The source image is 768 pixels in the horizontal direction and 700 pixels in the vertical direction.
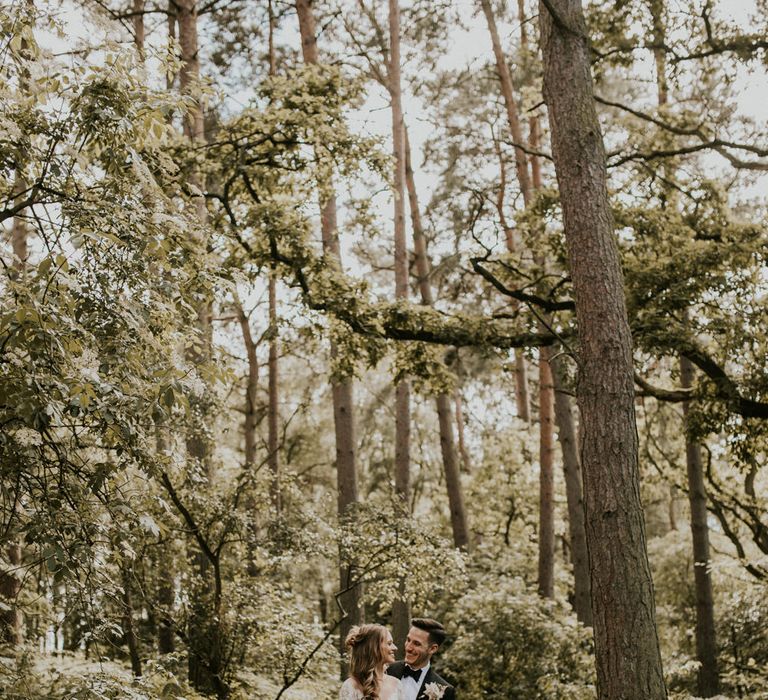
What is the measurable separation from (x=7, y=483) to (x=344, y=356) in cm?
546

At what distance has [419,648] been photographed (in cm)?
517

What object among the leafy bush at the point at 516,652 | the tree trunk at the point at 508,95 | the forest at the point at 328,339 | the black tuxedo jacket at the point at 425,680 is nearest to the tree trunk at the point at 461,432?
the forest at the point at 328,339

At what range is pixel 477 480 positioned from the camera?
19391 millimetres

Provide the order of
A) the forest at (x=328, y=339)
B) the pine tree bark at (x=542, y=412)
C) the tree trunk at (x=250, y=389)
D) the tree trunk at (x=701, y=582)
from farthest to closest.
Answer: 1. the tree trunk at (x=250, y=389)
2. the pine tree bark at (x=542, y=412)
3. the tree trunk at (x=701, y=582)
4. the forest at (x=328, y=339)

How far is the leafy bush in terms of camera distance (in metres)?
10.3

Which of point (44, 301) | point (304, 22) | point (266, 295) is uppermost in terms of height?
point (304, 22)

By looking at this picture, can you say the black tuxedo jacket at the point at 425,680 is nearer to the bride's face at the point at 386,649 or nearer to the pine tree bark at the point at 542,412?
the bride's face at the point at 386,649

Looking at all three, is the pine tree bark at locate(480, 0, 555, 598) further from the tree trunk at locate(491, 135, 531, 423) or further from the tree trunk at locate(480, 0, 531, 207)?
the tree trunk at locate(491, 135, 531, 423)

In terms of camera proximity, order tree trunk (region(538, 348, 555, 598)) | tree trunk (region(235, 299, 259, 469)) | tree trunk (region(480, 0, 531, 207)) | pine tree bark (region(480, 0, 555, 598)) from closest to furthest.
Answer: tree trunk (region(538, 348, 555, 598))
pine tree bark (region(480, 0, 555, 598))
tree trunk (region(480, 0, 531, 207))
tree trunk (region(235, 299, 259, 469))

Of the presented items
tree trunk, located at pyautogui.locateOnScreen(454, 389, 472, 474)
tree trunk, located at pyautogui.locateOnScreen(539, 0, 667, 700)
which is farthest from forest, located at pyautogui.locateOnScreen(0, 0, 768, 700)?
tree trunk, located at pyautogui.locateOnScreen(454, 389, 472, 474)

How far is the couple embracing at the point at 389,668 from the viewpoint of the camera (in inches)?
179

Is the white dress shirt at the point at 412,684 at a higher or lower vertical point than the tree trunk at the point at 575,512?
lower

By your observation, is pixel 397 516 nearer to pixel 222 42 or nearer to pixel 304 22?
pixel 304 22

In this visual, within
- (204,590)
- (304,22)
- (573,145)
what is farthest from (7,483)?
(304,22)
